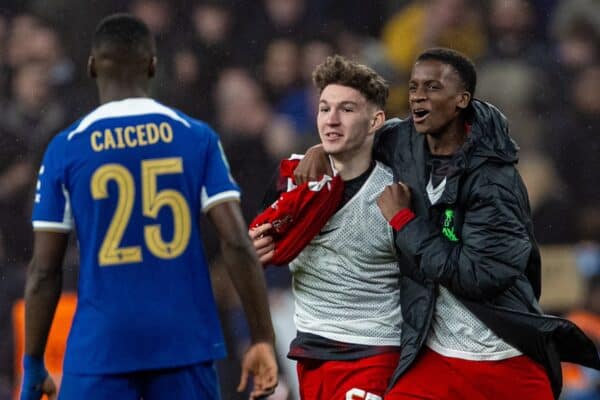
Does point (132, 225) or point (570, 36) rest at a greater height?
point (570, 36)

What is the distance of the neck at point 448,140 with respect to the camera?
508cm

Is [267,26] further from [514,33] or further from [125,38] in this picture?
[125,38]

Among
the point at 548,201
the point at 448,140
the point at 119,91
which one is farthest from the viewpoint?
the point at 548,201

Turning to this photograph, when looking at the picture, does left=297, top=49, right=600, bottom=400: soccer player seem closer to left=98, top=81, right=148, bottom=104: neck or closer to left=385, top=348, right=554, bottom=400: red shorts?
left=385, top=348, right=554, bottom=400: red shorts

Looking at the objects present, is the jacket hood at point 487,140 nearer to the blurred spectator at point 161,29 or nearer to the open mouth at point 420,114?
the open mouth at point 420,114

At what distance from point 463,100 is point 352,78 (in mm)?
478

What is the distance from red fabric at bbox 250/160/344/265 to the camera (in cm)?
512

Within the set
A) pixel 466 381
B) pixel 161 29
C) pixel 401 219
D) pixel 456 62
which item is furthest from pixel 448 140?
pixel 161 29

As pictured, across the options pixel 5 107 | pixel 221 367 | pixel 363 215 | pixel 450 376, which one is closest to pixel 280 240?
pixel 363 215

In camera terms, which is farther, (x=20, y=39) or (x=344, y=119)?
(x=20, y=39)

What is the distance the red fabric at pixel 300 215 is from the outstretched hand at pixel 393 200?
225 millimetres

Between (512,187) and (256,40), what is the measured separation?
10.4 feet

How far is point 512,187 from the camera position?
4918 millimetres

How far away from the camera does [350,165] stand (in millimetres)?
5258
